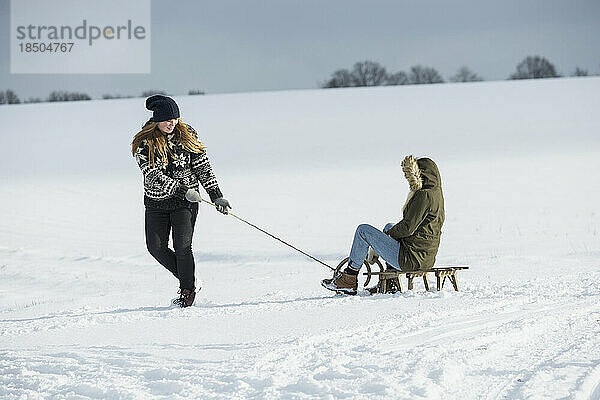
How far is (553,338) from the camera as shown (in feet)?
17.3

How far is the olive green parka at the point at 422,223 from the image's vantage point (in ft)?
22.0

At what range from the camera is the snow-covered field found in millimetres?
4582

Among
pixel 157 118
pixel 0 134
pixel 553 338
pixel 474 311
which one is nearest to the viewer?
pixel 553 338

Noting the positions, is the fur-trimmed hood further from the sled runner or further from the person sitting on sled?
the sled runner

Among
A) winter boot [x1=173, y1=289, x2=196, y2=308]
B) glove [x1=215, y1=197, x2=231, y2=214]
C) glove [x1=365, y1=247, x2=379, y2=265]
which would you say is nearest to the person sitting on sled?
glove [x1=365, y1=247, x2=379, y2=265]

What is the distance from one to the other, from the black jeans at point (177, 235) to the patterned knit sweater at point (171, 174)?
0.08 metres

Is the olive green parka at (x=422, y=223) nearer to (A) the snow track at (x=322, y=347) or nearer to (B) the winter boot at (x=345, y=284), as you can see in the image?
(A) the snow track at (x=322, y=347)

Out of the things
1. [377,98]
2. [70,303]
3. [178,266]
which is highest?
[377,98]

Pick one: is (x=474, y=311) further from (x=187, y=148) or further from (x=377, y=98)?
(x=377, y=98)

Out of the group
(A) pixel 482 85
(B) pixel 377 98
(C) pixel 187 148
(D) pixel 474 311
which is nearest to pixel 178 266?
(C) pixel 187 148

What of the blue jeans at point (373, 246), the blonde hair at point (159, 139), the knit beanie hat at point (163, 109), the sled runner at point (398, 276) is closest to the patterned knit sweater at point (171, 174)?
the blonde hair at point (159, 139)

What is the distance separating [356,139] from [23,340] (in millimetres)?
21575

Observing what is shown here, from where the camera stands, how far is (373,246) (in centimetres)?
685

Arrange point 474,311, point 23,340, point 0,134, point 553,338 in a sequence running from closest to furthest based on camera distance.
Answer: point 553,338 → point 23,340 → point 474,311 → point 0,134
